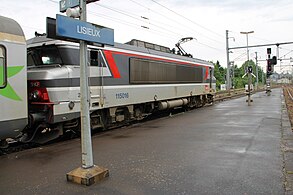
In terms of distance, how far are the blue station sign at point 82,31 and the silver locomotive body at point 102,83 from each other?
9.11 ft

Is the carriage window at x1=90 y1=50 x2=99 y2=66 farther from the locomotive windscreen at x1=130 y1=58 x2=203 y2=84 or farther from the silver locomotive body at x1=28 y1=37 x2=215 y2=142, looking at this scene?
the locomotive windscreen at x1=130 y1=58 x2=203 y2=84

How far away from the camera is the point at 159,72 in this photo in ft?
43.2

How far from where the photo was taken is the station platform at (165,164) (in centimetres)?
462

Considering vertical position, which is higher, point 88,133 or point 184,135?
point 88,133

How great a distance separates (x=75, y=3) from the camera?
508 centimetres

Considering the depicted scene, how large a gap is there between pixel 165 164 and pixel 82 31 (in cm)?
306

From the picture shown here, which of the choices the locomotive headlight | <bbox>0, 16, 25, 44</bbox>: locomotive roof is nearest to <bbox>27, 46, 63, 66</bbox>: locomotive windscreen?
the locomotive headlight

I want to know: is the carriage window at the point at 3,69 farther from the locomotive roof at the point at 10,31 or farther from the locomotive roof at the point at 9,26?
the locomotive roof at the point at 9,26

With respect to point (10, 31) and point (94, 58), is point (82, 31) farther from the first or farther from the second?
point (94, 58)

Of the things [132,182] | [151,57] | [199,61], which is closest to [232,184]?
[132,182]

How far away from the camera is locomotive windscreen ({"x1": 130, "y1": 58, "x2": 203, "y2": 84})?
11.3 metres

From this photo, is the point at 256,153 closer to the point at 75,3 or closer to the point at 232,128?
the point at 232,128

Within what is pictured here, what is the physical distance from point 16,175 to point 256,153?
16.8ft

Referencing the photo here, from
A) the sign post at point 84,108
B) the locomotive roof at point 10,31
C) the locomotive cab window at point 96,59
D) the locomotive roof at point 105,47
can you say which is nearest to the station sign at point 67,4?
the sign post at point 84,108
